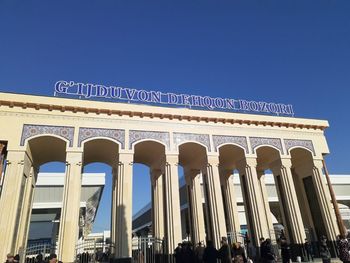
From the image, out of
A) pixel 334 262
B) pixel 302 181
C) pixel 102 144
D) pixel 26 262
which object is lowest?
pixel 334 262

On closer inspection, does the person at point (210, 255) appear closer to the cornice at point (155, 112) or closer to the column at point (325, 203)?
the cornice at point (155, 112)

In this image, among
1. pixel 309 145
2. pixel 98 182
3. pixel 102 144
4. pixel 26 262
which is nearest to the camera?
pixel 26 262

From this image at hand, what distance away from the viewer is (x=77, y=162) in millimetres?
15281

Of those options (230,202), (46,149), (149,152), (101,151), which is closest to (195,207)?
(230,202)

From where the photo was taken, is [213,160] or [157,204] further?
[157,204]

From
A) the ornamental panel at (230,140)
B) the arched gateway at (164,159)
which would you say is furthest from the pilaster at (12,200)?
the ornamental panel at (230,140)

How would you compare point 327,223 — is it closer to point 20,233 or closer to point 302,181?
point 302,181

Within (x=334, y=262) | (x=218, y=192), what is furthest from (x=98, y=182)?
(x=334, y=262)

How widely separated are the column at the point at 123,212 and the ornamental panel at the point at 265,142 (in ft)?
25.9

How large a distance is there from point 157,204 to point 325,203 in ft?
34.9

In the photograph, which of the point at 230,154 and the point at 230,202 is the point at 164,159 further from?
the point at 230,202

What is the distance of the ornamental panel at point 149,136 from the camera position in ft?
54.9

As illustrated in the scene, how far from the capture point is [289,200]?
1798 cm

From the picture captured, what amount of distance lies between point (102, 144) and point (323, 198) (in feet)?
46.6
